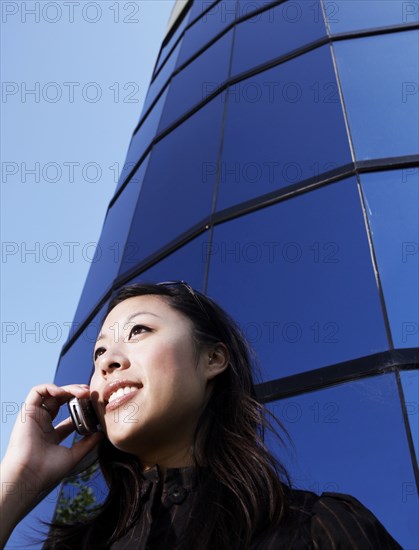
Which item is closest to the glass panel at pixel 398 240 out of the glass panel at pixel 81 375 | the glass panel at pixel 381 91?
the glass panel at pixel 381 91

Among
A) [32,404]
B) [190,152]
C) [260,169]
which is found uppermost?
[190,152]

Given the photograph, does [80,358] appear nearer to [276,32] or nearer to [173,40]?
[276,32]

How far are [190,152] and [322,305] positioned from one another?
2.71 m

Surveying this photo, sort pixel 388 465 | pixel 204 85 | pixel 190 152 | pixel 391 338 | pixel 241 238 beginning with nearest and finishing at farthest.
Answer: pixel 388 465 < pixel 391 338 < pixel 241 238 < pixel 190 152 < pixel 204 85

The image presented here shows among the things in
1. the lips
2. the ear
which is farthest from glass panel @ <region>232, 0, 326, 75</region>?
the lips

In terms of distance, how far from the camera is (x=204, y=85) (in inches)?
313

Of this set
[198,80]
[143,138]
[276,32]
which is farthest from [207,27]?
[276,32]

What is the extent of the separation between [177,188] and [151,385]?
4.31 meters

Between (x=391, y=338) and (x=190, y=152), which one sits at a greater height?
(x=190, y=152)

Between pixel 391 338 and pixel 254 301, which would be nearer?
pixel 391 338

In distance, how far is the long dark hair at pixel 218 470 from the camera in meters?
2.30

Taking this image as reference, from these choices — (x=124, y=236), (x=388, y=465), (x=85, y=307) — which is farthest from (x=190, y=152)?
(x=388, y=465)

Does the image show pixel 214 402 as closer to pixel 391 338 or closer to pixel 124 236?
pixel 391 338

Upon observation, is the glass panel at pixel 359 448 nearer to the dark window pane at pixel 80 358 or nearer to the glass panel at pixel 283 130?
the glass panel at pixel 283 130
